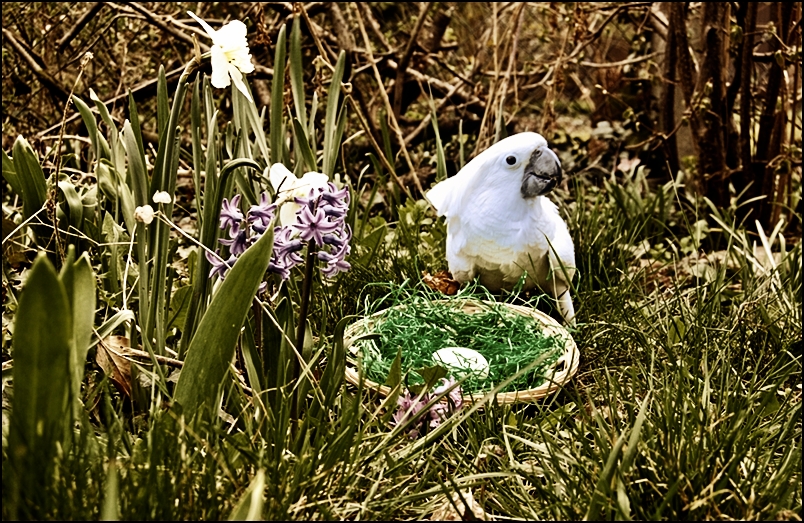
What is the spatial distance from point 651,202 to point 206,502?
6.79 feet

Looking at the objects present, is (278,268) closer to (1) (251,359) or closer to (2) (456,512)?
(1) (251,359)

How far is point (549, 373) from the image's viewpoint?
6.03 ft

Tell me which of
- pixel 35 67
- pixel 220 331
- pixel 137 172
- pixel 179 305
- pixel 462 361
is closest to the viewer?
pixel 220 331

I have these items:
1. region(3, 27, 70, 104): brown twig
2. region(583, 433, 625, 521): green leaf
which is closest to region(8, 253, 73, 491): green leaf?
region(583, 433, 625, 521): green leaf

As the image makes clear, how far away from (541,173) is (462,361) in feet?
1.47

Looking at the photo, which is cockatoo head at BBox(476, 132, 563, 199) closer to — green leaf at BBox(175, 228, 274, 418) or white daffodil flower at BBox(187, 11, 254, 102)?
white daffodil flower at BBox(187, 11, 254, 102)

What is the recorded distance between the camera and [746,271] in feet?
7.61

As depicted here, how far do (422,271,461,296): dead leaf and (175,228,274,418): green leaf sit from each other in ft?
2.92

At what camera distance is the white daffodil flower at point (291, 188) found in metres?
1.39

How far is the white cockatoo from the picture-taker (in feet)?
6.32

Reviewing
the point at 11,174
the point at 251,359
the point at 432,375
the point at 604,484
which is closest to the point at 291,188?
the point at 251,359

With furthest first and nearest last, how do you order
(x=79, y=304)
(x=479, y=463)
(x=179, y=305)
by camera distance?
(x=179, y=305) < (x=479, y=463) < (x=79, y=304)

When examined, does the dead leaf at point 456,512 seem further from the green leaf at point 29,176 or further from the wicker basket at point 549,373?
the green leaf at point 29,176

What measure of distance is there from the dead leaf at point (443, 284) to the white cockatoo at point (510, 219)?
7 centimetres
